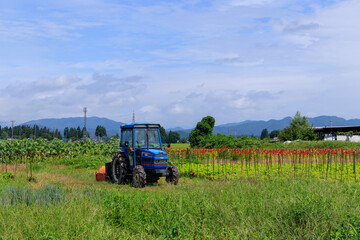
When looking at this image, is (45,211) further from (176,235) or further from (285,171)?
(285,171)

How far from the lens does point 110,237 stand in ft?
18.3

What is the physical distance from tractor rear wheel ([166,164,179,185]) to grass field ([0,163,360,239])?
4.34m

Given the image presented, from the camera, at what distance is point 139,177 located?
11430mm

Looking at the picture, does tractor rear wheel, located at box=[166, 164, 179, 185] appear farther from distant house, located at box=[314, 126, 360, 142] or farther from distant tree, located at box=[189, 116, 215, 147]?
distant house, located at box=[314, 126, 360, 142]

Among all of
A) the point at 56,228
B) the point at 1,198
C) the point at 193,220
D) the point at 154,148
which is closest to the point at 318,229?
the point at 193,220

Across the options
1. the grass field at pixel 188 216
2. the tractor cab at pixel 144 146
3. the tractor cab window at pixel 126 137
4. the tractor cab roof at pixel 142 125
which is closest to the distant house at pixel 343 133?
the tractor cab at pixel 144 146

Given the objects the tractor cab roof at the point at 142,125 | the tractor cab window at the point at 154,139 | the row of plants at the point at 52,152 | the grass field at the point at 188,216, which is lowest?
the grass field at the point at 188,216

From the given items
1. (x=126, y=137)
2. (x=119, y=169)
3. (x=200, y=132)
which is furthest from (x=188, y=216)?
(x=200, y=132)

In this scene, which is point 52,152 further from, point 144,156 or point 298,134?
point 298,134

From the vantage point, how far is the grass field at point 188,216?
5516 millimetres

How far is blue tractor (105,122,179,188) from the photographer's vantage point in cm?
Answer: 1194

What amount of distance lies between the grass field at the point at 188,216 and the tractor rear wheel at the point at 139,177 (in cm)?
374

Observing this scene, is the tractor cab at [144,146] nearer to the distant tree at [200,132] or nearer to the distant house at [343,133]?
the distant tree at [200,132]

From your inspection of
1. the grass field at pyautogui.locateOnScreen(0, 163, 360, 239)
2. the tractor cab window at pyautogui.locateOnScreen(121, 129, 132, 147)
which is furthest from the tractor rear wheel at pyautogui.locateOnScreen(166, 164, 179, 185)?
the grass field at pyautogui.locateOnScreen(0, 163, 360, 239)
